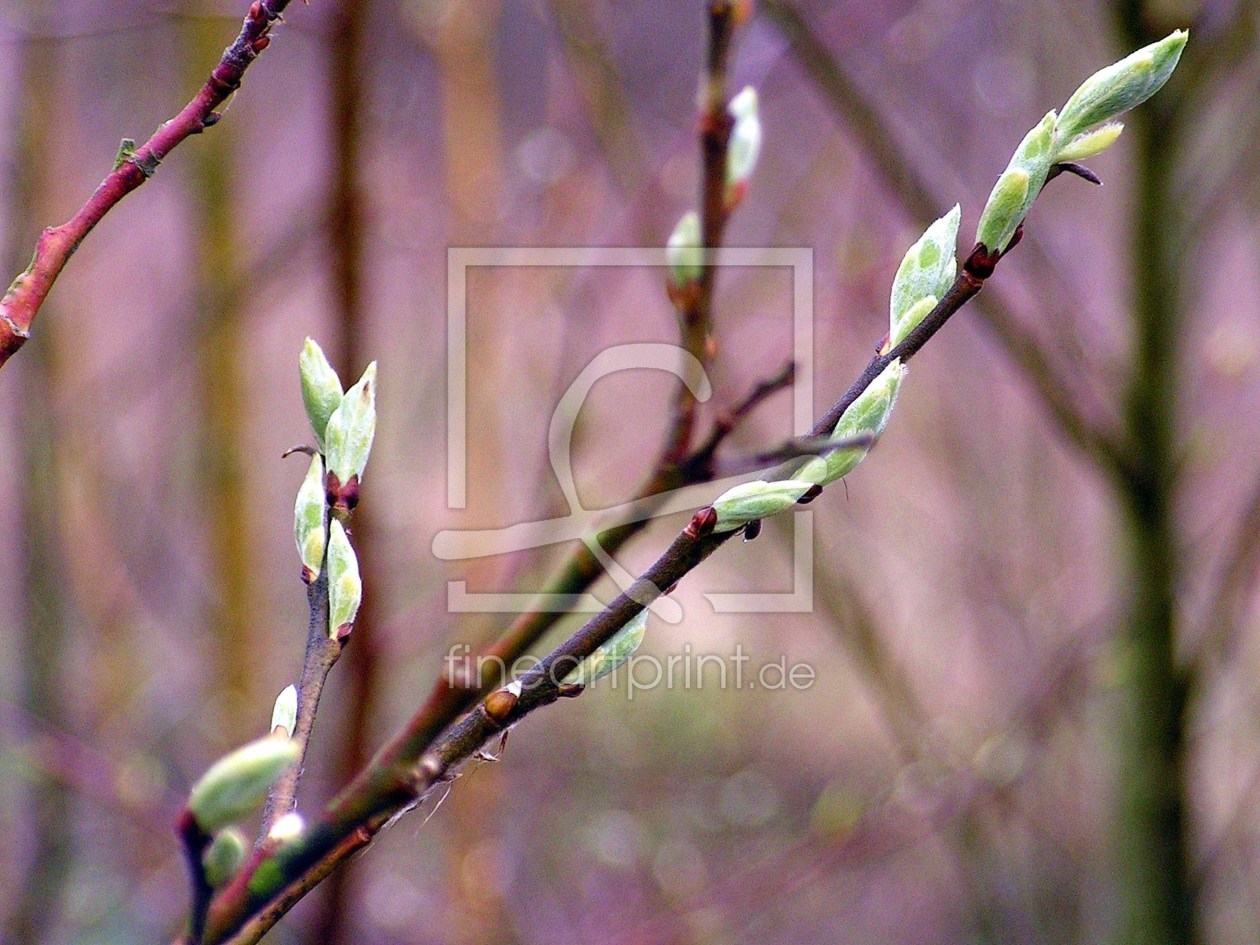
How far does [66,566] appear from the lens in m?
2.07

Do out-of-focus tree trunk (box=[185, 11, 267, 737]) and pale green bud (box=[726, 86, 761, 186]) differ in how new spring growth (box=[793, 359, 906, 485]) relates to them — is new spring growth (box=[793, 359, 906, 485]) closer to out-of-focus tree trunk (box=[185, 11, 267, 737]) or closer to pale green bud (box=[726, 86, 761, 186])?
pale green bud (box=[726, 86, 761, 186])

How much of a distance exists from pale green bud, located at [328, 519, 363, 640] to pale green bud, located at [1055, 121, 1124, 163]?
339 mm

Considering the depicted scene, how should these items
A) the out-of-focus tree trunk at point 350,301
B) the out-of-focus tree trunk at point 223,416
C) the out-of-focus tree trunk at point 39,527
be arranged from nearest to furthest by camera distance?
1. the out-of-focus tree trunk at point 350,301
2. the out-of-focus tree trunk at point 39,527
3. the out-of-focus tree trunk at point 223,416

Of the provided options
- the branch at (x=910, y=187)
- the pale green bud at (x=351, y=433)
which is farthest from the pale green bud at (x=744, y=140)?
the branch at (x=910, y=187)

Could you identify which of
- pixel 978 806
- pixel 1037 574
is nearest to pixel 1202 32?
pixel 978 806

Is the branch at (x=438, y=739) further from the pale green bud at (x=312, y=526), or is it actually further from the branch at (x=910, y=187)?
the branch at (x=910, y=187)

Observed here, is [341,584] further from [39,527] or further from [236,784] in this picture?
[39,527]

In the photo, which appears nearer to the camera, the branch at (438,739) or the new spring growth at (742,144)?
the branch at (438,739)

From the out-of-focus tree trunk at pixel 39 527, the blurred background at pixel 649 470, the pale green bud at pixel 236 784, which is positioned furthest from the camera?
the out-of-focus tree trunk at pixel 39 527

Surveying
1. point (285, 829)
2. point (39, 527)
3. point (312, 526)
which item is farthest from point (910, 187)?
point (39, 527)

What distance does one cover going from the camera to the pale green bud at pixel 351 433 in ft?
1.60

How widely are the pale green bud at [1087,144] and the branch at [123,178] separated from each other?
325mm

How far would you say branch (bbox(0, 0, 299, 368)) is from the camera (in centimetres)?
45

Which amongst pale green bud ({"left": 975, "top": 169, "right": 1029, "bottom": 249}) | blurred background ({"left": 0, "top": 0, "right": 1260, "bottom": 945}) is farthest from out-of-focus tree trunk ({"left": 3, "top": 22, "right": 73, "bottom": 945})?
pale green bud ({"left": 975, "top": 169, "right": 1029, "bottom": 249})
